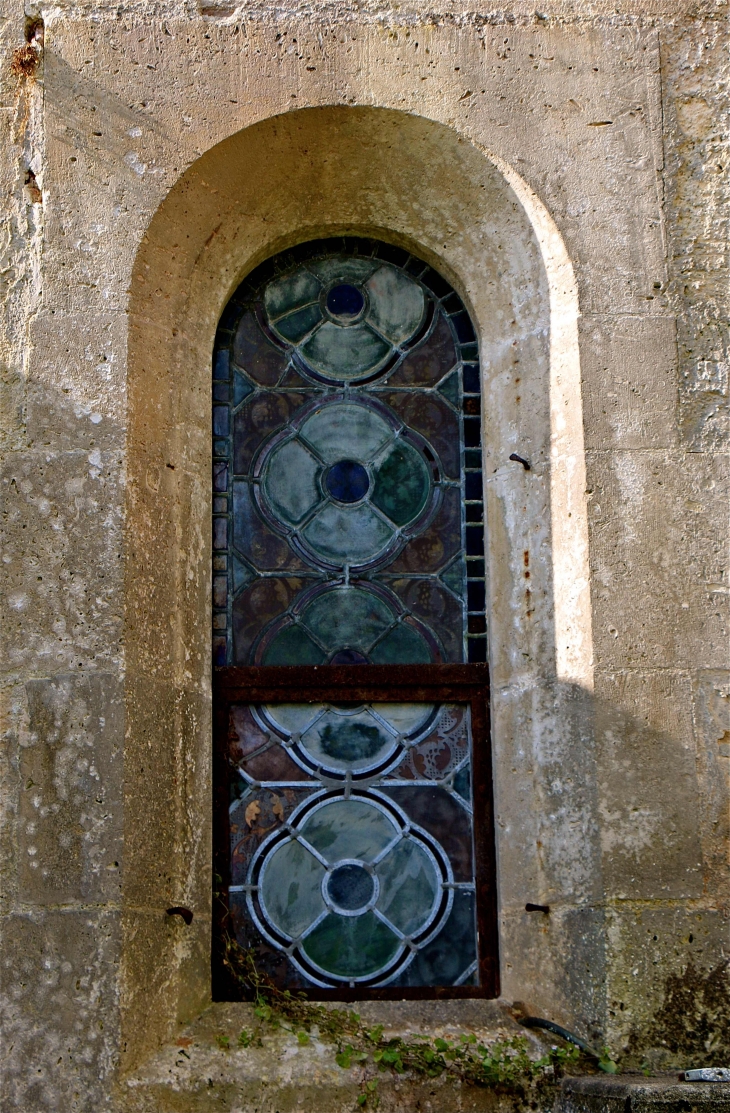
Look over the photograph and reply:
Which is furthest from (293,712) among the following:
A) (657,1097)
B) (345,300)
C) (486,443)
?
(657,1097)

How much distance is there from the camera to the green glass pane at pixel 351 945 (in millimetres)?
4832

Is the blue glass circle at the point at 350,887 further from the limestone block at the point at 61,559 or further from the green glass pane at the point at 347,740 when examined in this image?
the limestone block at the point at 61,559

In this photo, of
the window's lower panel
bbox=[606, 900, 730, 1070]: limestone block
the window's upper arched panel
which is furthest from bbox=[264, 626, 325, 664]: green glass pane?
bbox=[606, 900, 730, 1070]: limestone block

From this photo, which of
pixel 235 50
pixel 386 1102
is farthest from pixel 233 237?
pixel 386 1102

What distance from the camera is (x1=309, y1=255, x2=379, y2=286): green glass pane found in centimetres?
554

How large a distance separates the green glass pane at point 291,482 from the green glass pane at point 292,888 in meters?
1.21

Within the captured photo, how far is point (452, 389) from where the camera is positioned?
541 cm

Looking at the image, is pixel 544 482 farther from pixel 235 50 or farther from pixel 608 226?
pixel 235 50

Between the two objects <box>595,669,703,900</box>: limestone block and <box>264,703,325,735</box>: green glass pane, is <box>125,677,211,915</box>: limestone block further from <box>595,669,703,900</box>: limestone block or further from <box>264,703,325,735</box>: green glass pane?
<box>595,669,703,900</box>: limestone block

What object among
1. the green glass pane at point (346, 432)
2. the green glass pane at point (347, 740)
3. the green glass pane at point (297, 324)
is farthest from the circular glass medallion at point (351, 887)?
the green glass pane at point (297, 324)

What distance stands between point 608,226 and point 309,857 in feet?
8.01

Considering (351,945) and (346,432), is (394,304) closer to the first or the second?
(346,432)

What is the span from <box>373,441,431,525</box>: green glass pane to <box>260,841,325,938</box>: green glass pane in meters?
1.26

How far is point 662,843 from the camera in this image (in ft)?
15.0
